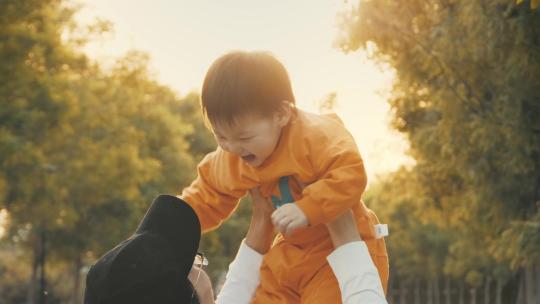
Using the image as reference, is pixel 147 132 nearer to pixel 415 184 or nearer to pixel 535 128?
pixel 415 184

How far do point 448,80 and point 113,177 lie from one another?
1648 centimetres

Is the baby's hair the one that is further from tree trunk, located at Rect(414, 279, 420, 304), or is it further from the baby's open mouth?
tree trunk, located at Rect(414, 279, 420, 304)

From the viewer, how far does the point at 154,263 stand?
9.06 ft

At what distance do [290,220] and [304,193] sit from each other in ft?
0.45

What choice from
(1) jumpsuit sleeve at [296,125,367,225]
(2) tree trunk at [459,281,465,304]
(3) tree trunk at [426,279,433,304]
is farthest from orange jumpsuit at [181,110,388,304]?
(3) tree trunk at [426,279,433,304]

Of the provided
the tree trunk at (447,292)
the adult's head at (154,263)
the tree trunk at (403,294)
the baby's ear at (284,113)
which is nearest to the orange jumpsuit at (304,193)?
the baby's ear at (284,113)

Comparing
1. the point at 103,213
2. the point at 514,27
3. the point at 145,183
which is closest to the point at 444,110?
the point at 514,27

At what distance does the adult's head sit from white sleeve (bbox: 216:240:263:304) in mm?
766

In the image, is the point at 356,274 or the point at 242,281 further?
the point at 242,281

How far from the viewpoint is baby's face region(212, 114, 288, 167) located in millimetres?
3188

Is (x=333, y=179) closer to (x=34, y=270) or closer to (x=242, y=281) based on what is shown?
(x=242, y=281)

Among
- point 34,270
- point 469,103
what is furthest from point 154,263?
point 34,270

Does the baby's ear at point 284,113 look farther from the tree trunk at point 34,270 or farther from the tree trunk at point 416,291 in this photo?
the tree trunk at point 416,291

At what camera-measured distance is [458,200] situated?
25.1 meters
